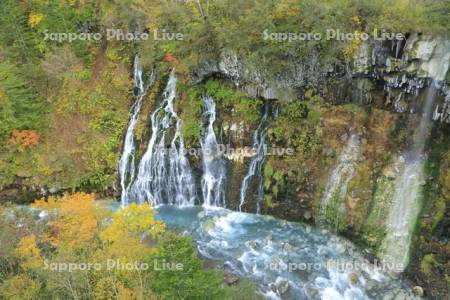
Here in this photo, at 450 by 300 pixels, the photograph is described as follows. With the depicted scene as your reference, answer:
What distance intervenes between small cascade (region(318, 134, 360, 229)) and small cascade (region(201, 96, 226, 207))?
508 centimetres

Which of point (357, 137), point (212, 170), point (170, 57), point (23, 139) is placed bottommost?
point (212, 170)

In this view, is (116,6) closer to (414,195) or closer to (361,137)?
(361,137)

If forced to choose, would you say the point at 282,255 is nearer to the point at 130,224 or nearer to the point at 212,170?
the point at 212,170

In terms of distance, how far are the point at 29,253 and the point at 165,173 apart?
873cm

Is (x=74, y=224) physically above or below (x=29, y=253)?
above

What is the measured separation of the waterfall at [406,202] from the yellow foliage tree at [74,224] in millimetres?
11604

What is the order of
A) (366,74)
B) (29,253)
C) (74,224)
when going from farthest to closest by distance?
1. (366,74)
2. (74,224)
3. (29,253)

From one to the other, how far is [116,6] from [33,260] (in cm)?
1640

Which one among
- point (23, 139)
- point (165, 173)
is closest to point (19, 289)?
point (165, 173)

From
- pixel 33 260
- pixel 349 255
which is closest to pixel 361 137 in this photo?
pixel 349 255

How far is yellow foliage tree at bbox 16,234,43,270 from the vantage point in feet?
48.5

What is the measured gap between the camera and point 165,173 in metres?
22.6

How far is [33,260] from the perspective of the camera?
48.6 ft

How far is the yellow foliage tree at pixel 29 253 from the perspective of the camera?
48.5 feet
